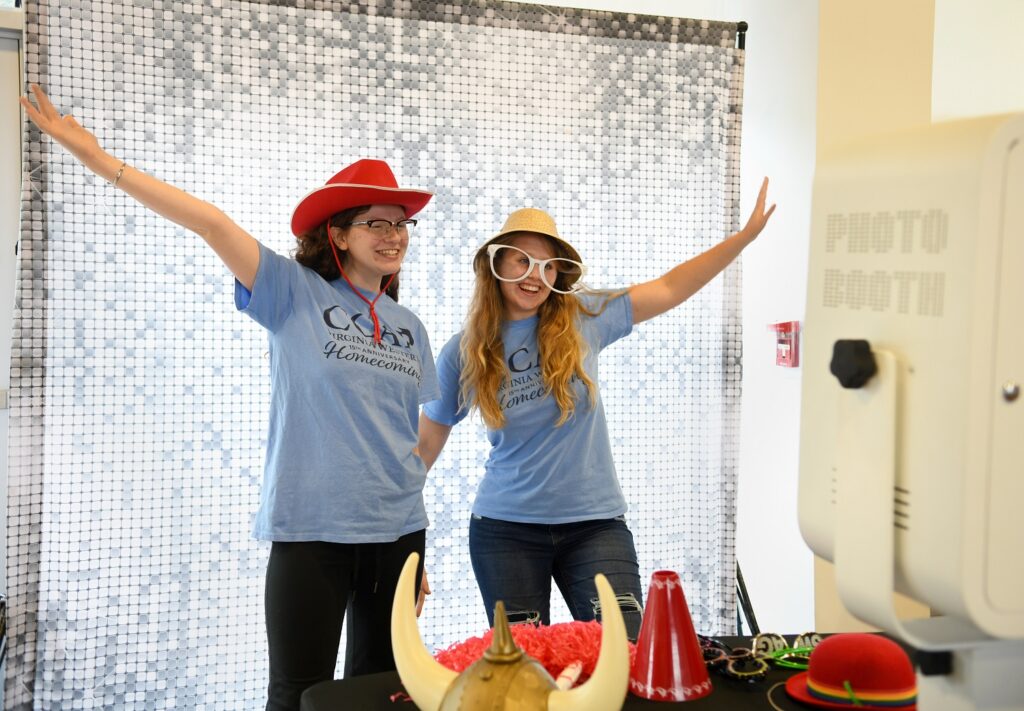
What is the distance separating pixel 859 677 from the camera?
4.04ft

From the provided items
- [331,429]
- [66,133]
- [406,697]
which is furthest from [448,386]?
[406,697]

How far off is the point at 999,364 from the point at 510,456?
1.60 metres

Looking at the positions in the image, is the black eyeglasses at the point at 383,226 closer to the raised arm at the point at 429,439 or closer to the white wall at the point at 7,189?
the raised arm at the point at 429,439

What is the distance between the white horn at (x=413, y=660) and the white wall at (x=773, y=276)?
77.9 inches

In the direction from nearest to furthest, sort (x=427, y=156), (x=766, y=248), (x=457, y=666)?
(x=457, y=666), (x=427, y=156), (x=766, y=248)

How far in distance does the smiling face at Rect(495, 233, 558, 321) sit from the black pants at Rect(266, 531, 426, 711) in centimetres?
68

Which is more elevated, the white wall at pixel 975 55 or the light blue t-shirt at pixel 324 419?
the white wall at pixel 975 55

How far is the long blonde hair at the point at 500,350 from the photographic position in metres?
2.28

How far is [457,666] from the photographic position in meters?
1.33

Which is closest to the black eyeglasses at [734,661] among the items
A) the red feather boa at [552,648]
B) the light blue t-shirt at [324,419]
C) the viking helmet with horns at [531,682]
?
the red feather boa at [552,648]

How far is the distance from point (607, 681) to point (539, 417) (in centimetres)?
129

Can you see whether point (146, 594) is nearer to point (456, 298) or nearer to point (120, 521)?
point (120, 521)

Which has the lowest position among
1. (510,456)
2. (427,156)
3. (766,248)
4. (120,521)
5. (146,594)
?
(146,594)

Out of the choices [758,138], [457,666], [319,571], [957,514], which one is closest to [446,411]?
[319,571]
